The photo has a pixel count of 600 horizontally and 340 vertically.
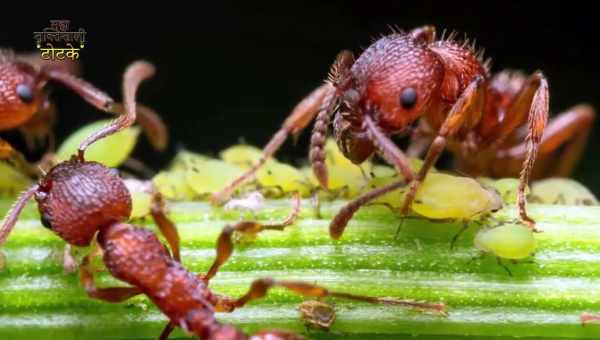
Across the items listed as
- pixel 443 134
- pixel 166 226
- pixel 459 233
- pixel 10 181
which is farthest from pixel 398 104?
pixel 10 181

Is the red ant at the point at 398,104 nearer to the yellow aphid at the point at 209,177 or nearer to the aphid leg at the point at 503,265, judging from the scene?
the yellow aphid at the point at 209,177

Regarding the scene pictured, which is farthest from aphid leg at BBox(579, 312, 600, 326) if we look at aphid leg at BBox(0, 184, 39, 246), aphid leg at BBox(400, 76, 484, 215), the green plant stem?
aphid leg at BBox(0, 184, 39, 246)

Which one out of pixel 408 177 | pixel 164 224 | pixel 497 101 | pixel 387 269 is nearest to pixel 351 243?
pixel 387 269

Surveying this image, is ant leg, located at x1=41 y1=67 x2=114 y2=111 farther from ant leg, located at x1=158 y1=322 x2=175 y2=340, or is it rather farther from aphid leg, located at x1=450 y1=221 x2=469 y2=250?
aphid leg, located at x1=450 y1=221 x2=469 y2=250

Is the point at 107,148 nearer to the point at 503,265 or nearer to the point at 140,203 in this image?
the point at 140,203

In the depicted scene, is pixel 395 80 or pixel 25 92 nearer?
pixel 395 80

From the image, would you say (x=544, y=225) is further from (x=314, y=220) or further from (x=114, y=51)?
(x=114, y=51)
